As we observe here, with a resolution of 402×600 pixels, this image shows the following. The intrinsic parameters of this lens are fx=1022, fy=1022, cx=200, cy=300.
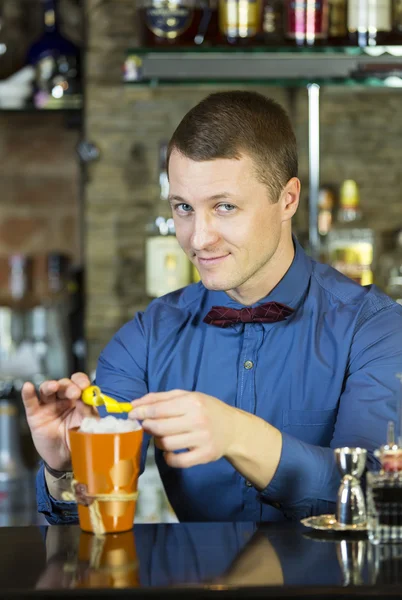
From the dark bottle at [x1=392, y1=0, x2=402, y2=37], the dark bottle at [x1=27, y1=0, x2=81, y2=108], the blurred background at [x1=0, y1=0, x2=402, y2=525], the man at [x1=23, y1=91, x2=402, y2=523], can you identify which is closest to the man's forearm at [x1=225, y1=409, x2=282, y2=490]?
the man at [x1=23, y1=91, x2=402, y2=523]

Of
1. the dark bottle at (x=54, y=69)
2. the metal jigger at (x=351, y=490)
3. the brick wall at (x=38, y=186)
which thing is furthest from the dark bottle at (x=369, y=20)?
the metal jigger at (x=351, y=490)

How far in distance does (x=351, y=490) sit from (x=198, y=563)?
0.82 feet

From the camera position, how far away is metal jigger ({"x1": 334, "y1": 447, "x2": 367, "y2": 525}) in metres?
1.32

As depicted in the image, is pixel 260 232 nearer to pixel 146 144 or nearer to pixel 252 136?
pixel 252 136

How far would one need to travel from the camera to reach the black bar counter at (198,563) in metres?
1.07

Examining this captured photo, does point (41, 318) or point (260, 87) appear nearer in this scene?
point (260, 87)

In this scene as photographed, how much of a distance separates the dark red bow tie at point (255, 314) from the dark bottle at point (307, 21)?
1419 mm

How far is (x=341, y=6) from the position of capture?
9.86 feet

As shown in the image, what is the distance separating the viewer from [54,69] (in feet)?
10.8

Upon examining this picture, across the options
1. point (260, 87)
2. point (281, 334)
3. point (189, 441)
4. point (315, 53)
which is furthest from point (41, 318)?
point (189, 441)

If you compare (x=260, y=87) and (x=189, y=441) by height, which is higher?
(x=260, y=87)

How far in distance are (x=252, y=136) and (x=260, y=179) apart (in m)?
0.07

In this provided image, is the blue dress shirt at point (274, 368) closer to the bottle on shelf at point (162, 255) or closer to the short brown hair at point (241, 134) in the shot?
the short brown hair at point (241, 134)

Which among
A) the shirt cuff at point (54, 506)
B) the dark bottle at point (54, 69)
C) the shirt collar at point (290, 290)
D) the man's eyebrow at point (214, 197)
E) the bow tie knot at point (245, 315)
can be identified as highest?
the dark bottle at point (54, 69)
